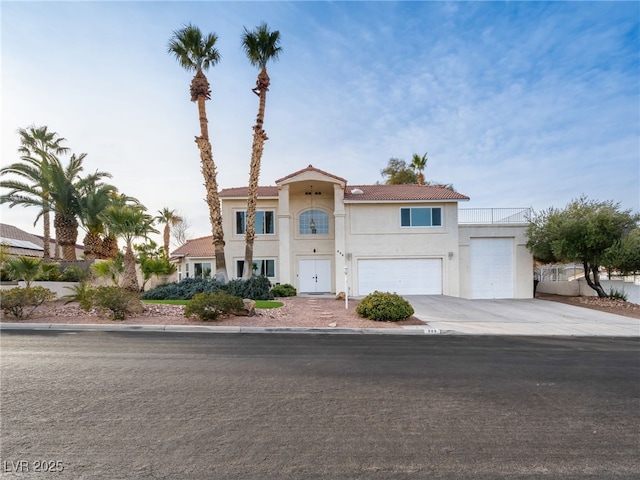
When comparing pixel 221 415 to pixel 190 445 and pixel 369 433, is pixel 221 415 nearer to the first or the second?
pixel 190 445

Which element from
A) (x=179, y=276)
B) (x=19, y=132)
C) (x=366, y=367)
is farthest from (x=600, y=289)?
(x=19, y=132)

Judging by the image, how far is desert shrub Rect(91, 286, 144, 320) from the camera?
40.9 ft

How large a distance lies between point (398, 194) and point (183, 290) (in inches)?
568

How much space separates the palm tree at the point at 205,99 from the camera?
19625mm

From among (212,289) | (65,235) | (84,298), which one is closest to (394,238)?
(212,289)

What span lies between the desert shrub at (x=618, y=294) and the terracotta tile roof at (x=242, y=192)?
68.9 ft

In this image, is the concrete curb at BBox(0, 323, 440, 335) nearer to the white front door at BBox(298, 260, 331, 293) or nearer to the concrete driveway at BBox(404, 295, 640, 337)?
the concrete driveway at BBox(404, 295, 640, 337)

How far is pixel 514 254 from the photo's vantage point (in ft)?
72.0

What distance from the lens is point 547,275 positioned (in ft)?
88.8

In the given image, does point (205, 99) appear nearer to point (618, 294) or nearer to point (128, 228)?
point (128, 228)

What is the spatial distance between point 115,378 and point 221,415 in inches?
105

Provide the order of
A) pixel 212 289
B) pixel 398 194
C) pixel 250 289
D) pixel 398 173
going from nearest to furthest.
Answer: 1. pixel 212 289
2. pixel 250 289
3. pixel 398 194
4. pixel 398 173

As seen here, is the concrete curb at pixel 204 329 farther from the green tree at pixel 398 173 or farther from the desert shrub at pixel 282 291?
the green tree at pixel 398 173

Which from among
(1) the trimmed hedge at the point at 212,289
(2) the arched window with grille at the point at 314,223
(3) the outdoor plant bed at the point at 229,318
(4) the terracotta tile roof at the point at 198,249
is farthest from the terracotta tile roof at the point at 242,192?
(3) the outdoor plant bed at the point at 229,318
